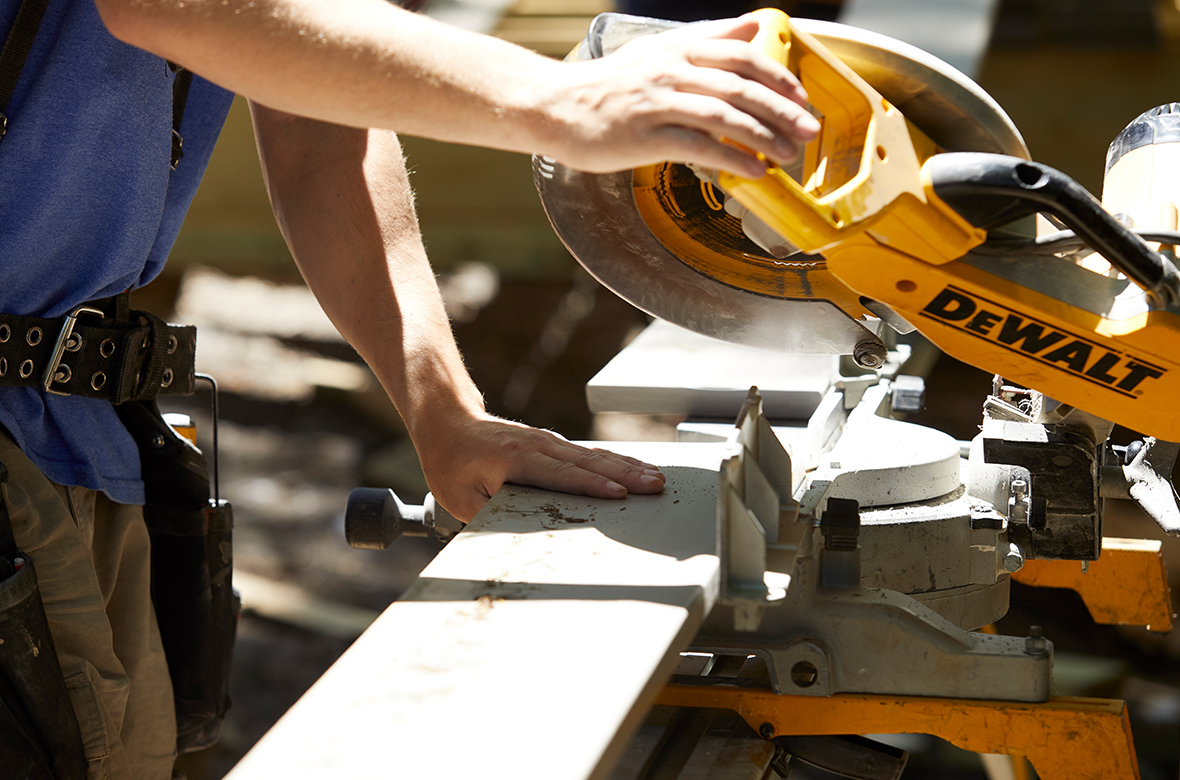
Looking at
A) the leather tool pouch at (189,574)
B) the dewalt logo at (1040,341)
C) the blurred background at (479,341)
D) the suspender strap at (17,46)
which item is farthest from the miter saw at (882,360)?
the blurred background at (479,341)

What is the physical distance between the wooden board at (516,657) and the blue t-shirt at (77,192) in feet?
1.52

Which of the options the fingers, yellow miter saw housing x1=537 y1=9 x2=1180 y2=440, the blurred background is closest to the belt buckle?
the fingers

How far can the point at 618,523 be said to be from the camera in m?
0.79

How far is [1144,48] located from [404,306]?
3.57m

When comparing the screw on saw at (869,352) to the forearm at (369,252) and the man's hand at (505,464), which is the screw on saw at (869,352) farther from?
the forearm at (369,252)

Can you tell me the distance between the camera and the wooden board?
1.60 ft

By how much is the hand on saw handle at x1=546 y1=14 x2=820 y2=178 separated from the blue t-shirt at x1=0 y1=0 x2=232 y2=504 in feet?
1.56

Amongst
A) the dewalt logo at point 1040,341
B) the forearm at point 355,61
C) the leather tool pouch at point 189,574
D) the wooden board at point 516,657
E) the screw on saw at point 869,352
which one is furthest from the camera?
the leather tool pouch at point 189,574

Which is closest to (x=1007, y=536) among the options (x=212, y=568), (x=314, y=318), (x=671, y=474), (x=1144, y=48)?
(x=671, y=474)

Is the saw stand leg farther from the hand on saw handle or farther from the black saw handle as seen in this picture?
the hand on saw handle

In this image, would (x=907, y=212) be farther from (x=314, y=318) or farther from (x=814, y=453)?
(x=314, y=318)

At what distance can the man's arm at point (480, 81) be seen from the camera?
63 centimetres

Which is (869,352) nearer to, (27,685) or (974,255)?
(974,255)

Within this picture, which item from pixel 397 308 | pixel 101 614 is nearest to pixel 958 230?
pixel 397 308
